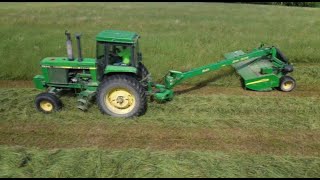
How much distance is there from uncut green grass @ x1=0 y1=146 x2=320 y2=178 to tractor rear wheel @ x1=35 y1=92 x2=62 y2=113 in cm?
191

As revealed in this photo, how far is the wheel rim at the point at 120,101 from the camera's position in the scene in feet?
26.8

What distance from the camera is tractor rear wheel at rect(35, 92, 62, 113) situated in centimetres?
839

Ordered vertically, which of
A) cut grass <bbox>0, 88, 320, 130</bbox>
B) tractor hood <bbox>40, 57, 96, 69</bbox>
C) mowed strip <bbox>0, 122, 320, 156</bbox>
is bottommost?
mowed strip <bbox>0, 122, 320, 156</bbox>

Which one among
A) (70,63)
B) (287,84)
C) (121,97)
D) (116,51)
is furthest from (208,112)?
(70,63)

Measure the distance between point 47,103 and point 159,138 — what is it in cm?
305

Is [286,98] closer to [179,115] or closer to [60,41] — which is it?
[179,115]

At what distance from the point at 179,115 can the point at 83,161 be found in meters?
3.00

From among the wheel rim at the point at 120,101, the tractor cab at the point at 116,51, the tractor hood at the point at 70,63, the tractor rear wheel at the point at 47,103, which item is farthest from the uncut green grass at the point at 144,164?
the tractor hood at the point at 70,63

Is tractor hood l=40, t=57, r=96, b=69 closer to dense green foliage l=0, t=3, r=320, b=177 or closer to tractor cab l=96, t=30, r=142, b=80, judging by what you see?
tractor cab l=96, t=30, r=142, b=80

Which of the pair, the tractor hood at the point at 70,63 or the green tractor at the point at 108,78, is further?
the tractor hood at the point at 70,63

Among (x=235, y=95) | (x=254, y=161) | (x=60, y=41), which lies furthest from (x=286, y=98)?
(x=60, y=41)

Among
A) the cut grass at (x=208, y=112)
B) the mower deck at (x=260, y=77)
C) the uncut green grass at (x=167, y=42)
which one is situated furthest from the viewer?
the uncut green grass at (x=167, y=42)

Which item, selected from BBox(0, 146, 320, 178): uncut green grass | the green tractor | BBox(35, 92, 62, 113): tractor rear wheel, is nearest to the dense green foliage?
BBox(0, 146, 320, 178): uncut green grass

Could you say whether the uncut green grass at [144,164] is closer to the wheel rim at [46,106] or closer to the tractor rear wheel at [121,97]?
the tractor rear wheel at [121,97]
